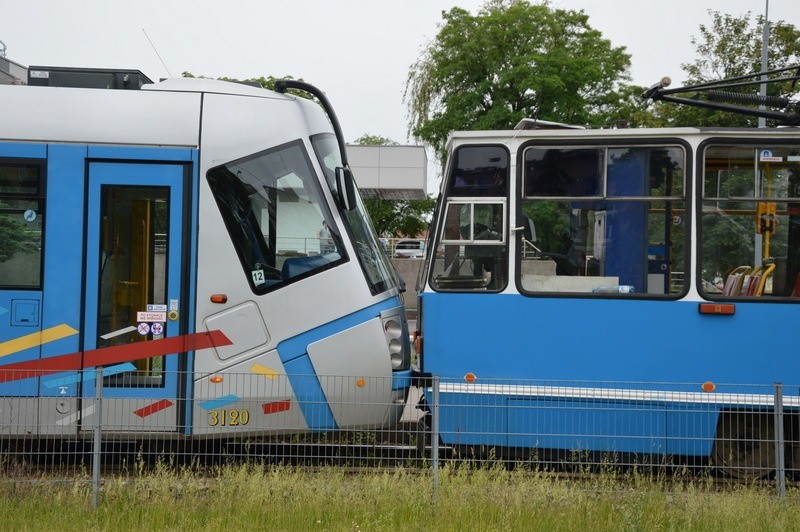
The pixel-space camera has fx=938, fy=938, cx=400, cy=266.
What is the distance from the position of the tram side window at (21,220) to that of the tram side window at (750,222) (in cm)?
607

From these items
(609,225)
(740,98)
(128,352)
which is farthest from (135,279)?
(740,98)

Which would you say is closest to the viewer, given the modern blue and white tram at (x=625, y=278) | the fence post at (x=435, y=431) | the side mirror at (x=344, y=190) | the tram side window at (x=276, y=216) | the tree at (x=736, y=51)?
the fence post at (x=435, y=431)

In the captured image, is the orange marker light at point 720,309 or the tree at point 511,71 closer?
the orange marker light at point 720,309

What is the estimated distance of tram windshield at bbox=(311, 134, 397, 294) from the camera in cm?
898

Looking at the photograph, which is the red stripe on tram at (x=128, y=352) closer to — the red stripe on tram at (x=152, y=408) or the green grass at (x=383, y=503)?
the red stripe on tram at (x=152, y=408)

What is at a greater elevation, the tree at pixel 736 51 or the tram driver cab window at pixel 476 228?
the tree at pixel 736 51

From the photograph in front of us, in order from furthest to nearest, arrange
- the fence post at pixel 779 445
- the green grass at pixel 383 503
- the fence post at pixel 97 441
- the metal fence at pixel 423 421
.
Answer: the metal fence at pixel 423 421 → the fence post at pixel 779 445 → the fence post at pixel 97 441 → the green grass at pixel 383 503

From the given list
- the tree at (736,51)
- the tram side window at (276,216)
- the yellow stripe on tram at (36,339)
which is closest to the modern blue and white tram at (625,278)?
the tram side window at (276,216)

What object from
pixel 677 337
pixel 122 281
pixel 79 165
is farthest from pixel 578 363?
pixel 79 165

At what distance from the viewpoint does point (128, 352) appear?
856 centimetres

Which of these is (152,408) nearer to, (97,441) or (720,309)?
(97,441)

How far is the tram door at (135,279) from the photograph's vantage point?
28.0 ft

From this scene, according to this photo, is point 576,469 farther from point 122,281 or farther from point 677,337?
point 122,281

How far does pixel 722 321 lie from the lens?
8.44 metres
